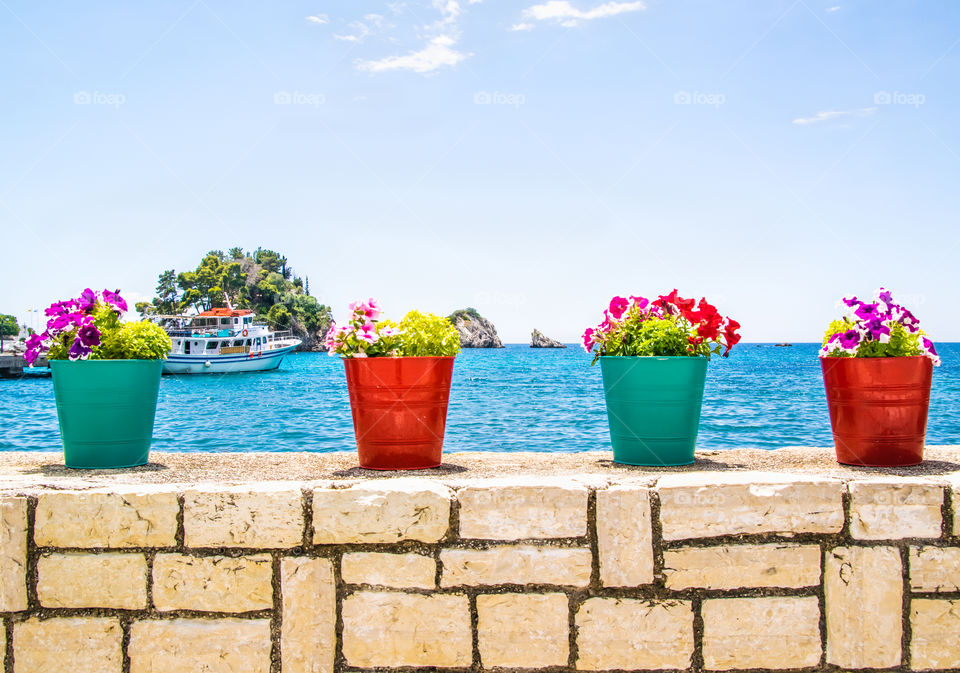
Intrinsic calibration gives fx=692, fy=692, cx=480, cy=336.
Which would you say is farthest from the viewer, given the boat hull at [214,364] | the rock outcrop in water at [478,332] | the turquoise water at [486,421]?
the rock outcrop in water at [478,332]

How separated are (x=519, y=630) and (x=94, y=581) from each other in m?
1.60

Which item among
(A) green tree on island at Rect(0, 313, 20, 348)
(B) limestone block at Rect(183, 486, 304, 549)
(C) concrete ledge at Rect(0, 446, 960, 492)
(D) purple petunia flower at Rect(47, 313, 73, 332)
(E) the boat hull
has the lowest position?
(E) the boat hull

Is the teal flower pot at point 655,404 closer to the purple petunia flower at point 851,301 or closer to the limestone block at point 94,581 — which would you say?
the purple petunia flower at point 851,301

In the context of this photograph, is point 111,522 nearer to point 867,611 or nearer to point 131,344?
point 131,344

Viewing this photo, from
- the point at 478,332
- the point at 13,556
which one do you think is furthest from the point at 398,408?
the point at 478,332

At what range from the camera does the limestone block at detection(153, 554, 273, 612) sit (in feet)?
8.46

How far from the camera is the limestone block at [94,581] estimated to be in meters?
2.58

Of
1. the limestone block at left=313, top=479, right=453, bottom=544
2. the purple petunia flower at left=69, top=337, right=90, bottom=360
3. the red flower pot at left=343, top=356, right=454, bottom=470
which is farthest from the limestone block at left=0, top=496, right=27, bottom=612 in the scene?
the red flower pot at left=343, top=356, right=454, bottom=470

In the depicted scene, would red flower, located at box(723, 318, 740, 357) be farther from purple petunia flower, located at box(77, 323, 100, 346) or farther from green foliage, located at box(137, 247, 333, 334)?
green foliage, located at box(137, 247, 333, 334)

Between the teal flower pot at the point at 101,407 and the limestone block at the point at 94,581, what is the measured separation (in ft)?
2.73

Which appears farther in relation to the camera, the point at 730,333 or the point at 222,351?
the point at 222,351

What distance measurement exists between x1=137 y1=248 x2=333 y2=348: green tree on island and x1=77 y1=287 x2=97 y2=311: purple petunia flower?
88.8 meters

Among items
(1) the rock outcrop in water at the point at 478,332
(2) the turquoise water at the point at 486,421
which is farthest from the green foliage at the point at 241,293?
(2) the turquoise water at the point at 486,421

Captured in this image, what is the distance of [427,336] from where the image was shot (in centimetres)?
323
